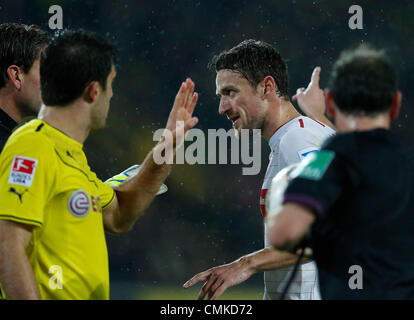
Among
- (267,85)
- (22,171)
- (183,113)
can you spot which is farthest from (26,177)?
(267,85)

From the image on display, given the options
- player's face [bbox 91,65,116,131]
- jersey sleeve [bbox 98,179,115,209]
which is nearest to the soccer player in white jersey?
jersey sleeve [bbox 98,179,115,209]

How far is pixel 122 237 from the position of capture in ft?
23.4

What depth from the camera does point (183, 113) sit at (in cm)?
202

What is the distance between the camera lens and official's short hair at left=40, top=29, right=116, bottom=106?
1697 millimetres

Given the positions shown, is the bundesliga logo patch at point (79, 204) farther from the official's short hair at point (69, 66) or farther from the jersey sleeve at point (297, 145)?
the jersey sleeve at point (297, 145)

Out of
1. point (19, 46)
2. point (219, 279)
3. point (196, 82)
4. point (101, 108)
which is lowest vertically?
point (219, 279)

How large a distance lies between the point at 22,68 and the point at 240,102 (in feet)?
3.43

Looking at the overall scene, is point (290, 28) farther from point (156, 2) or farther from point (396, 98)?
point (396, 98)

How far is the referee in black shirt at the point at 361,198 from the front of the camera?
1.17 m

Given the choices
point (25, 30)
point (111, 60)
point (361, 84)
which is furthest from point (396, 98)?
point (25, 30)

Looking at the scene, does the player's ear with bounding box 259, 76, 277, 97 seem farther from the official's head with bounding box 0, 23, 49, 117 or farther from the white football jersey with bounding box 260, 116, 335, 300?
the official's head with bounding box 0, 23, 49, 117

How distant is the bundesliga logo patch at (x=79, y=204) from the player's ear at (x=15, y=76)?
0.83 meters

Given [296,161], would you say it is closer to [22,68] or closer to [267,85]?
[267,85]

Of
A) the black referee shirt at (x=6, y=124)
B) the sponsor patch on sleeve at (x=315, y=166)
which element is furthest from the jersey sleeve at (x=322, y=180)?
the black referee shirt at (x=6, y=124)
